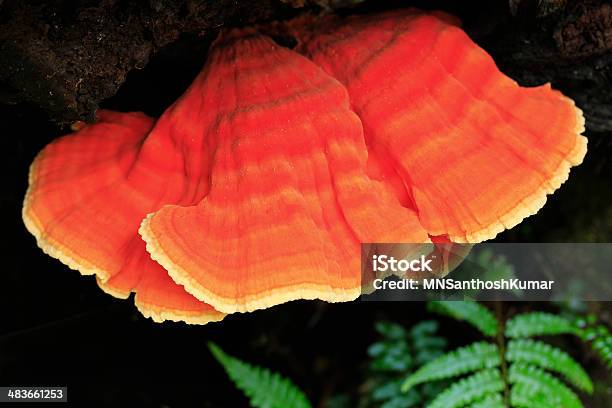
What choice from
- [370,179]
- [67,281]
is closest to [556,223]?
[370,179]

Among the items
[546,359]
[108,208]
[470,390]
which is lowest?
[470,390]

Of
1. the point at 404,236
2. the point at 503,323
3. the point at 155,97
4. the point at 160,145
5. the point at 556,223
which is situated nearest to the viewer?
the point at 404,236

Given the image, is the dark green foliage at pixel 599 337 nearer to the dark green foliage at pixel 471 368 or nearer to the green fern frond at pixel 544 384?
Answer: the dark green foliage at pixel 471 368

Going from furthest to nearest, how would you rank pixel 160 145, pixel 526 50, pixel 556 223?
pixel 556 223
pixel 526 50
pixel 160 145

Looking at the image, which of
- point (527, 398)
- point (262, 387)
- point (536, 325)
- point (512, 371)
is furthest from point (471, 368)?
point (262, 387)

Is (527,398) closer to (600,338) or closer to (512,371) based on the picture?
(512,371)

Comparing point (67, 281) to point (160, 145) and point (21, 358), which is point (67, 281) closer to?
point (21, 358)

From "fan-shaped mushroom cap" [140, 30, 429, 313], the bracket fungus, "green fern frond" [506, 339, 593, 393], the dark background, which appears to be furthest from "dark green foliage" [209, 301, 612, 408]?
"fan-shaped mushroom cap" [140, 30, 429, 313]
